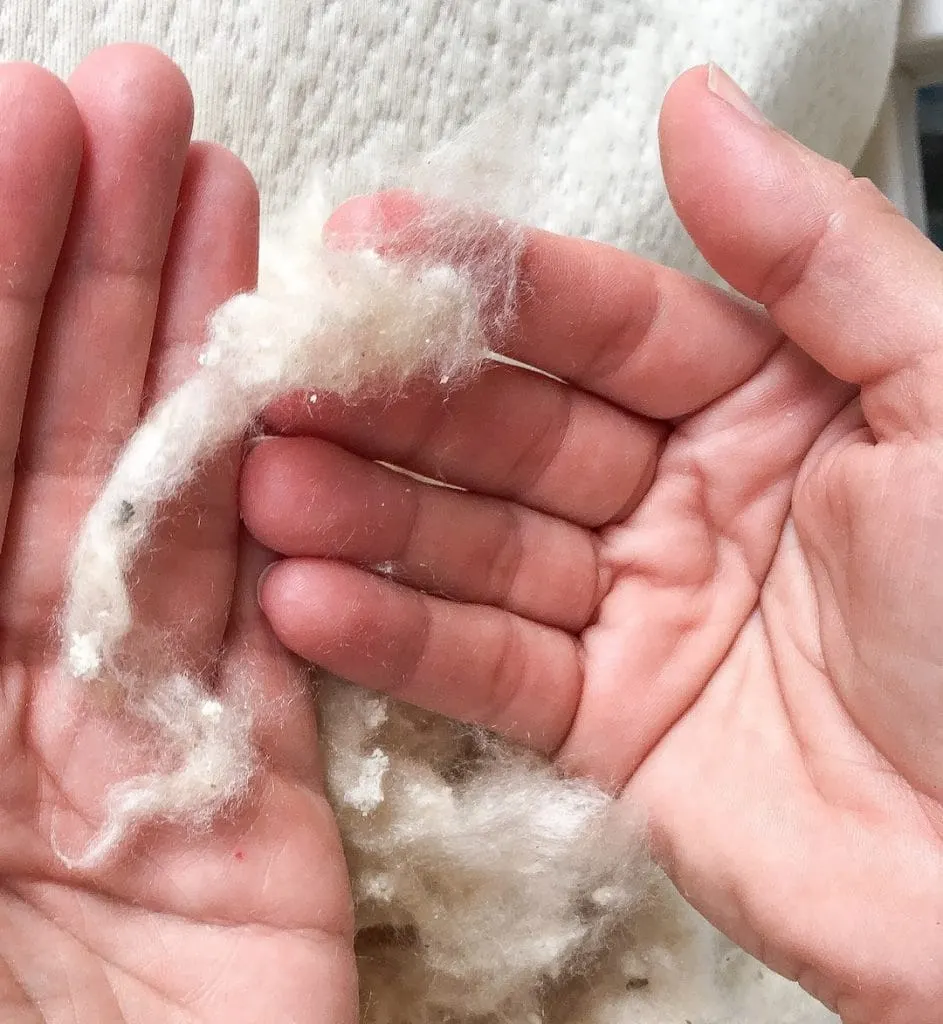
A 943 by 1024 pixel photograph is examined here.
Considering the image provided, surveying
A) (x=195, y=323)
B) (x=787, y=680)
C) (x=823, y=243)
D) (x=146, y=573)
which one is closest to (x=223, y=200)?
(x=195, y=323)

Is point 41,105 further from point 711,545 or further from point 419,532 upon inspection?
point 711,545

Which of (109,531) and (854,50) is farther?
(854,50)

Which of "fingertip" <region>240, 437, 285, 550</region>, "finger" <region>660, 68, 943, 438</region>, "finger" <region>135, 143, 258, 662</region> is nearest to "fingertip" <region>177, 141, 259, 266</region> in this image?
"finger" <region>135, 143, 258, 662</region>

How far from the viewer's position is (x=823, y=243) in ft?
2.05

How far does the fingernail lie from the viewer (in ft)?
2.10

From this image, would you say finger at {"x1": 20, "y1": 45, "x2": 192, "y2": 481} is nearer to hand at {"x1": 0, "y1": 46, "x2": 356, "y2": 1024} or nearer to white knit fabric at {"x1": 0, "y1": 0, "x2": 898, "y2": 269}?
hand at {"x1": 0, "y1": 46, "x2": 356, "y2": 1024}

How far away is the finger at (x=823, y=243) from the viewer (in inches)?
24.3

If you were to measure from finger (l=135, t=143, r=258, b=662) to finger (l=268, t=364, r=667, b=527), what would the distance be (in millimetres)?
63

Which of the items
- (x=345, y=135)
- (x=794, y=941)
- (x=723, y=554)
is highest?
(x=345, y=135)

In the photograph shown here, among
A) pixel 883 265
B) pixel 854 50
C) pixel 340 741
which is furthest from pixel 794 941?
pixel 854 50

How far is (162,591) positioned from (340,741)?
7.1 inches

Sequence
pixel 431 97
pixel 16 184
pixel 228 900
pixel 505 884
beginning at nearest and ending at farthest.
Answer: pixel 16 184 → pixel 228 900 → pixel 505 884 → pixel 431 97

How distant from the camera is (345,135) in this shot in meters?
0.84

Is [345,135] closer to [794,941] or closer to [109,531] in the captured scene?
[109,531]
